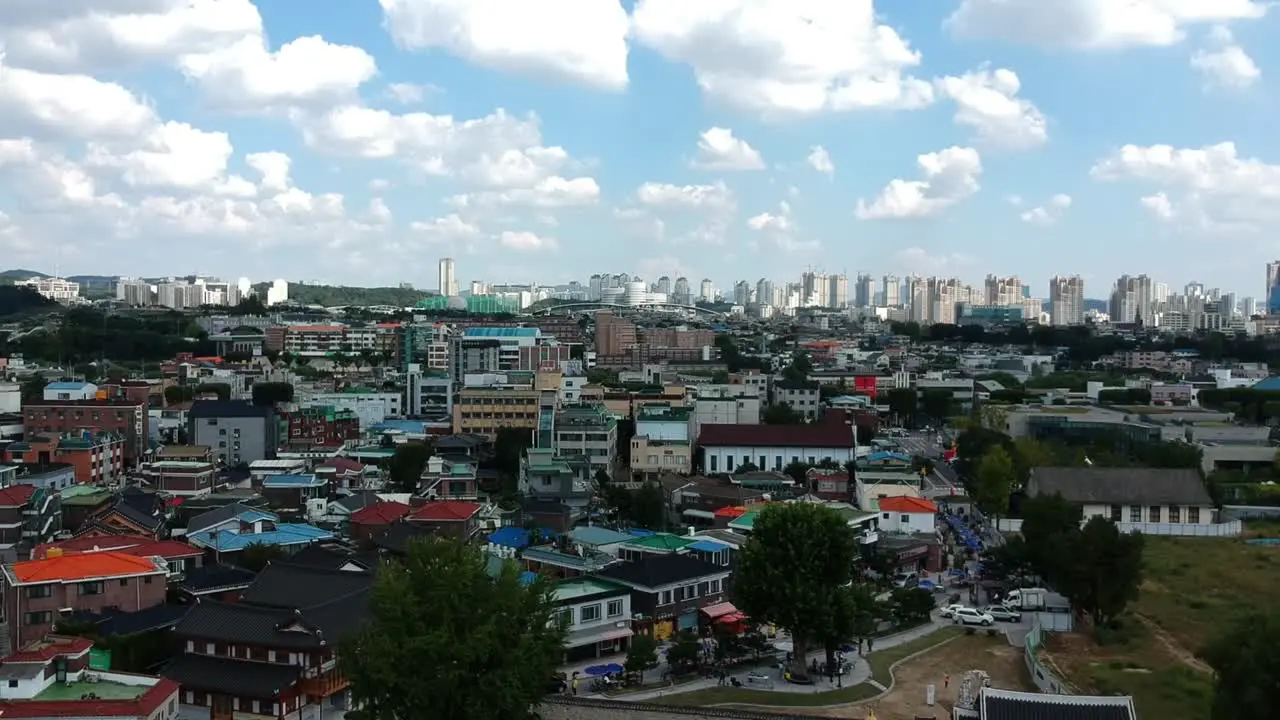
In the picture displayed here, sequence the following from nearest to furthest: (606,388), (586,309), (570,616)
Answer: (570,616) < (606,388) < (586,309)

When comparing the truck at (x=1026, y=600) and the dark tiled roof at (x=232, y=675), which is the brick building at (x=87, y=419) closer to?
the dark tiled roof at (x=232, y=675)

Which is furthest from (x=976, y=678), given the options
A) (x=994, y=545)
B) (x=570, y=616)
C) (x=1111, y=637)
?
(x=994, y=545)

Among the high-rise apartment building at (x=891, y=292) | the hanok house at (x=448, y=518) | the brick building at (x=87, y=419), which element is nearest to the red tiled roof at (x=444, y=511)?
the hanok house at (x=448, y=518)

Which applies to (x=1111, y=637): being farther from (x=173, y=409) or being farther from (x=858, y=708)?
(x=173, y=409)

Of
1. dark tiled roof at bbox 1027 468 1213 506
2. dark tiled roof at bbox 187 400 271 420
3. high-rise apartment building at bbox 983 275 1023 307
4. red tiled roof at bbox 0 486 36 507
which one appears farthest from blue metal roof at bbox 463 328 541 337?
high-rise apartment building at bbox 983 275 1023 307

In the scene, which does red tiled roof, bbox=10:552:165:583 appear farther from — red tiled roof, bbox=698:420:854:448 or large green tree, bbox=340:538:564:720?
red tiled roof, bbox=698:420:854:448

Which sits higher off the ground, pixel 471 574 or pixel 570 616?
pixel 471 574

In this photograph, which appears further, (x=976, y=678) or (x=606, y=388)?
(x=606, y=388)
